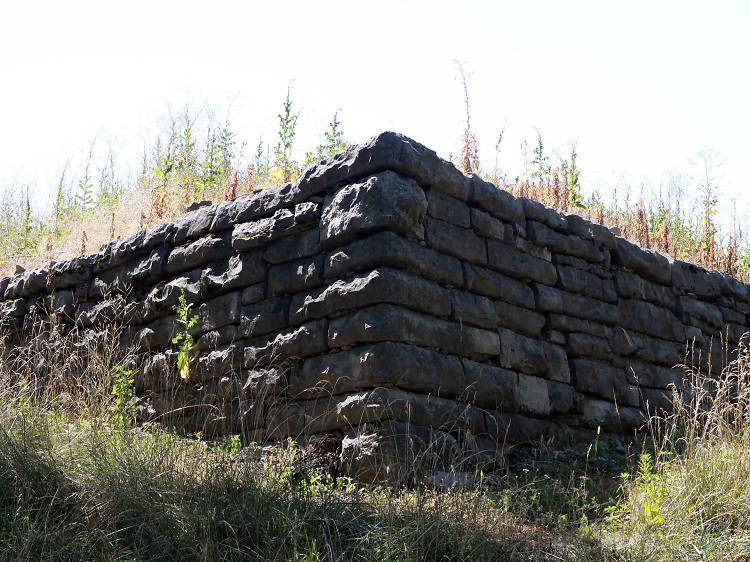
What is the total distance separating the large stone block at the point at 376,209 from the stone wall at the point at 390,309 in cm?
1

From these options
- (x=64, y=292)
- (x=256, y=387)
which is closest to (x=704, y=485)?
(x=256, y=387)

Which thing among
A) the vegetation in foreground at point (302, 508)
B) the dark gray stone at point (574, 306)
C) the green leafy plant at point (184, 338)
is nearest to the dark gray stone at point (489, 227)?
the dark gray stone at point (574, 306)

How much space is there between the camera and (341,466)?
4348 mm

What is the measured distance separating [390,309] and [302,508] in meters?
1.35

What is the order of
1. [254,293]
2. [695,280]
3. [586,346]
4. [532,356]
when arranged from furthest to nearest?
[695,280] < [586,346] < [532,356] < [254,293]

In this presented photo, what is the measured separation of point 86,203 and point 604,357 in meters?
7.47

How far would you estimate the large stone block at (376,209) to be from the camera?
4645 mm

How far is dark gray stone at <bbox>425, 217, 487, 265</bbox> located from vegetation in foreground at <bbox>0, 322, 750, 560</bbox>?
150 cm

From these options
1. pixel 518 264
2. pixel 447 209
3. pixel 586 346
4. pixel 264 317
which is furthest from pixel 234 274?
pixel 586 346

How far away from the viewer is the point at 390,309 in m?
4.45

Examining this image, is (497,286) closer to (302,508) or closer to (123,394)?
(302,508)

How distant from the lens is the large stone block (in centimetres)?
464

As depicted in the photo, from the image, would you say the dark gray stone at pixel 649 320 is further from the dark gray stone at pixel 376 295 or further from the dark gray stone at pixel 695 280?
the dark gray stone at pixel 376 295

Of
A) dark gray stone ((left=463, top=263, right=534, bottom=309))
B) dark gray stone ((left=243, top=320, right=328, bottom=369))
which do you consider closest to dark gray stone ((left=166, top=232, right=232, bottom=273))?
dark gray stone ((left=243, top=320, right=328, bottom=369))
